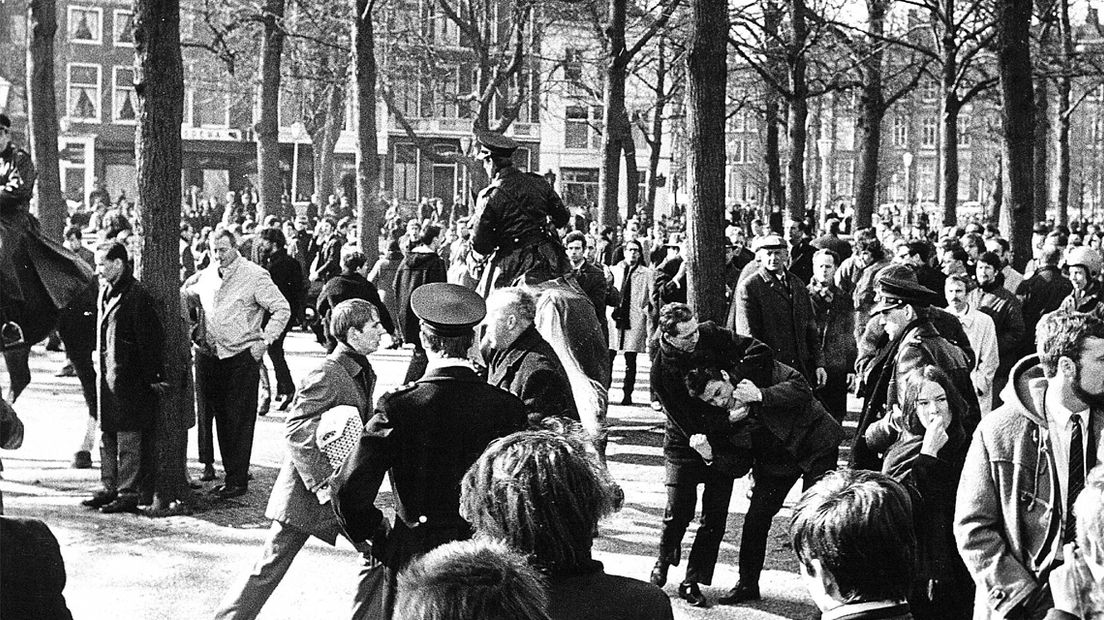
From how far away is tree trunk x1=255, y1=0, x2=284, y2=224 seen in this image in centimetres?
2309

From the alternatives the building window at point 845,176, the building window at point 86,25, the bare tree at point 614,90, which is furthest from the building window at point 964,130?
the building window at point 86,25

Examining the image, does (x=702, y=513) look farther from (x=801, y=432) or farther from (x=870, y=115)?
(x=870, y=115)

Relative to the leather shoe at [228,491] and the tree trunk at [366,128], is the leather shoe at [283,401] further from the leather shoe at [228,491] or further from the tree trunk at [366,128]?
the tree trunk at [366,128]

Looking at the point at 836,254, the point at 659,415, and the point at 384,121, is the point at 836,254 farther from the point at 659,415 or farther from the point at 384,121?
the point at 384,121

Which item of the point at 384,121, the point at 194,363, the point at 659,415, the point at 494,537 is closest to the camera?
the point at 494,537

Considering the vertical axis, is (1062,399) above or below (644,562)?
above

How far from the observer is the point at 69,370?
17000 millimetres

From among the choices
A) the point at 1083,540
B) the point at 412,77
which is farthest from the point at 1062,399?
the point at 412,77

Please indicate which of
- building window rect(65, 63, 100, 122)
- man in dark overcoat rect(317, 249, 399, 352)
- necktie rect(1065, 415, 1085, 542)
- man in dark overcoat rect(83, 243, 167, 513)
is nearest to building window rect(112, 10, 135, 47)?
building window rect(65, 63, 100, 122)

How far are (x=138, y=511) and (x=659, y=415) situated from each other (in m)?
6.22

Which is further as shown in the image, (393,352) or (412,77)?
(412,77)

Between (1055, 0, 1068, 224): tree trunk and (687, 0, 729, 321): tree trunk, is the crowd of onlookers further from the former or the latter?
(1055, 0, 1068, 224): tree trunk

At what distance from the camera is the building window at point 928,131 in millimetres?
96887

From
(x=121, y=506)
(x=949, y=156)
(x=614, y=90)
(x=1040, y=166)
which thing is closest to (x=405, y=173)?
(x=1040, y=166)
